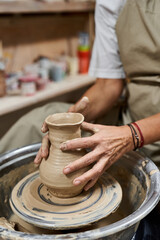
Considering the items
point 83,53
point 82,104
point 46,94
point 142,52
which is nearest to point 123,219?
point 82,104

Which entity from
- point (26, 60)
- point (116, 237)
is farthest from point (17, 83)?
point (116, 237)

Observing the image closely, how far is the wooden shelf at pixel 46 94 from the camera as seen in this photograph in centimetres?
185

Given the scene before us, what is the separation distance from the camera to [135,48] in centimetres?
121

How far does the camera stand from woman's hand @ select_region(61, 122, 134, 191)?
82 cm

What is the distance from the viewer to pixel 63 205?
88 cm

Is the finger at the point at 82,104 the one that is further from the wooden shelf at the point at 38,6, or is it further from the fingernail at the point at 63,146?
the wooden shelf at the point at 38,6

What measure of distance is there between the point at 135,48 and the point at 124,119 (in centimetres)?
37

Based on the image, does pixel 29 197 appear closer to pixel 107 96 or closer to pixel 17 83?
pixel 107 96

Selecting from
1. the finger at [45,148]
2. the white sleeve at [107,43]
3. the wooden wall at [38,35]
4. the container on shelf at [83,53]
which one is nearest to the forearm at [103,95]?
the white sleeve at [107,43]

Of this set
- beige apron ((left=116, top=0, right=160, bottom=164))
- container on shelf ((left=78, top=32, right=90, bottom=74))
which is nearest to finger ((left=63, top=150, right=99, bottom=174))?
beige apron ((left=116, top=0, right=160, bottom=164))

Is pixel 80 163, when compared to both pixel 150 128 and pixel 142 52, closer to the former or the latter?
pixel 150 128

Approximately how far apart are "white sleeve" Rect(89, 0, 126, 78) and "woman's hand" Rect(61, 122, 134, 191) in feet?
1.73

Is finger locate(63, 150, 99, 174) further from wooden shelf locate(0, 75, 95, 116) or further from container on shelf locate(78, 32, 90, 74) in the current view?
container on shelf locate(78, 32, 90, 74)

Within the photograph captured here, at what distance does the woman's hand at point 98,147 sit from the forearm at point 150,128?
0.07 m
